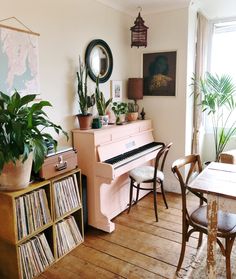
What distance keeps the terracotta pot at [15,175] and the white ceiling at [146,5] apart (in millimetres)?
2179

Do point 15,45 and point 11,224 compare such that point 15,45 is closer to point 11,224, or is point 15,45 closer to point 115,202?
point 11,224

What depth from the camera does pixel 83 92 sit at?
2812 millimetres

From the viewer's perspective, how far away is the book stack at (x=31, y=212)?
1.95 meters

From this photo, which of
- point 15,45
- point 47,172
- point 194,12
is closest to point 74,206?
point 47,172

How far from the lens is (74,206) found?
8.01 ft

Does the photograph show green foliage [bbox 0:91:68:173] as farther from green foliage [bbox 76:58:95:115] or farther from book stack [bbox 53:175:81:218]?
green foliage [bbox 76:58:95:115]

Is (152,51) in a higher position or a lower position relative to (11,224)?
higher

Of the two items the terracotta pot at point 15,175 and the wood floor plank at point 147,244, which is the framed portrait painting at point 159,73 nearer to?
the wood floor plank at point 147,244

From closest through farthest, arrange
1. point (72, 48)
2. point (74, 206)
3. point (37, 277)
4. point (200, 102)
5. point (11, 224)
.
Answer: point (11, 224)
point (37, 277)
point (74, 206)
point (72, 48)
point (200, 102)

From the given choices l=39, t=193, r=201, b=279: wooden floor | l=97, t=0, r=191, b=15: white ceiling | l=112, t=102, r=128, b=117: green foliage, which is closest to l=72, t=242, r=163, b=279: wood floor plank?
l=39, t=193, r=201, b=279: wooden floor

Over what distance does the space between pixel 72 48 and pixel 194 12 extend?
70.4 inches

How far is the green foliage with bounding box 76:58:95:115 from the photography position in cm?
275

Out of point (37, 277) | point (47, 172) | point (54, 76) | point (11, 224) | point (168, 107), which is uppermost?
point (54, 76)

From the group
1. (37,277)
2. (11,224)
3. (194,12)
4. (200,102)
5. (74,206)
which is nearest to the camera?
(11,224)
